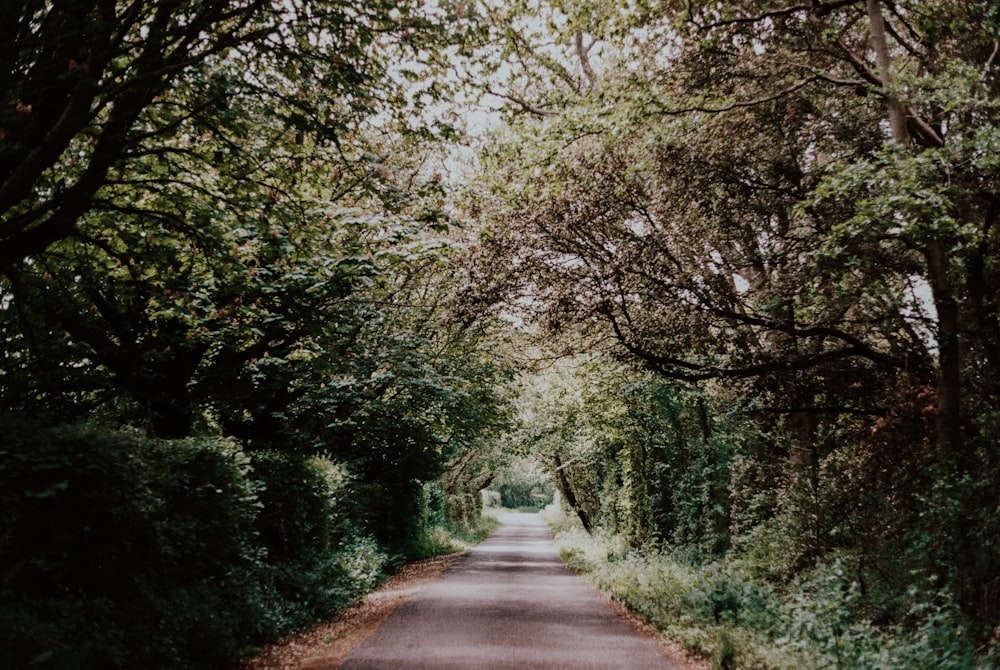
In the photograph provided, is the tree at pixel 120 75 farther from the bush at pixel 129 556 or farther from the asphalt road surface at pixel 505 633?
the asphalt road surface at pixel 505 633

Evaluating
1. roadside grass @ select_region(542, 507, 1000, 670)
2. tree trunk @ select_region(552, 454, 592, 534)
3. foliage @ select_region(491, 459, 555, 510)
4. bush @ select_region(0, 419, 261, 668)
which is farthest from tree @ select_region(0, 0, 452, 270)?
foliage @ select_region(491, 459, 555, 510)

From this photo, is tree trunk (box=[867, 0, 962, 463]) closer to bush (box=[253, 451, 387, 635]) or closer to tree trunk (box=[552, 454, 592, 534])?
bush (box=[253, 451, 387, 635])

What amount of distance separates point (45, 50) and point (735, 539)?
14.1 m

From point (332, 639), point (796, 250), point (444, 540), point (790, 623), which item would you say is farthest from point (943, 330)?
point (444, 540)

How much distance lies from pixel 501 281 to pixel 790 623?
6.49 meters

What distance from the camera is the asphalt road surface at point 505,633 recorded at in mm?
8477

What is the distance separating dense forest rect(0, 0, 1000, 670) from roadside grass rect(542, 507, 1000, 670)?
0.07 meters

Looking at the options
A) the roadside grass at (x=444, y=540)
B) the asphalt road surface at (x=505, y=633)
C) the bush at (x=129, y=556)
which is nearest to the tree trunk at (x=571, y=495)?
the roadside grass at (x=444, y=540)

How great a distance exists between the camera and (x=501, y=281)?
10.9 m

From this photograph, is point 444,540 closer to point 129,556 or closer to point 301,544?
point 301,544

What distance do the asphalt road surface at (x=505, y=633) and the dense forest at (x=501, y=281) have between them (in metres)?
1.12

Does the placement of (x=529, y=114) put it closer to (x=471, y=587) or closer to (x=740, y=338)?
(x=740, y=338)

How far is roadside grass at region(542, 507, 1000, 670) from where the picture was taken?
21.4 ft

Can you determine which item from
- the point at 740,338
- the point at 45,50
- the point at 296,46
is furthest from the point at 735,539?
the point at 45,50
